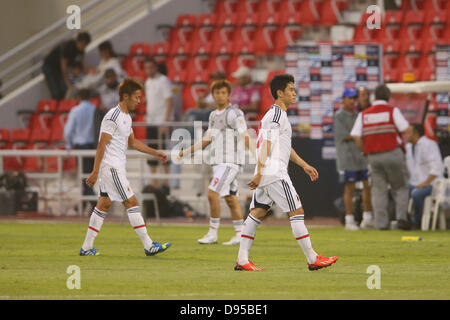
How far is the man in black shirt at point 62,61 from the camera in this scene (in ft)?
86.2

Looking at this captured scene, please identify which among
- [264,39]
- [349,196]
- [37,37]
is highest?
[37,37]

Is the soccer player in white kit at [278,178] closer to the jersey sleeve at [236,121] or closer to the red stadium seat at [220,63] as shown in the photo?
the jersey sleeve at [236,121]

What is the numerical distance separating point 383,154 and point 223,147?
4.06 m

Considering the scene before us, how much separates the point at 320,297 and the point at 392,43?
53.4 ft

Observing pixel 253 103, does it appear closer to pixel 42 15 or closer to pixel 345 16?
pixel 345 16

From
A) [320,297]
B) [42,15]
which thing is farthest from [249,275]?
[42,15]

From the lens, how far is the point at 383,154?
59.1ft

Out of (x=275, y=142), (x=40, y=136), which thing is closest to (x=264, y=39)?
(x=40, y=136)

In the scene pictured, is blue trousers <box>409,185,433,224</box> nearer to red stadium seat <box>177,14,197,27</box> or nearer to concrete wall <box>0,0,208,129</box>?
red stadium seat <box>177,14,197,27</box>

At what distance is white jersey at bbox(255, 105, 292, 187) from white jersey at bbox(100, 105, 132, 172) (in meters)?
2.58

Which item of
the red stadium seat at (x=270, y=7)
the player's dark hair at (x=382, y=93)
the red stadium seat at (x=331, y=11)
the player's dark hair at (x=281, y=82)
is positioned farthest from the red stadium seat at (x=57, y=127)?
the player's dark hair at (x=281, y=82)

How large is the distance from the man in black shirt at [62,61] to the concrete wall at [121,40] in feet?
1.94

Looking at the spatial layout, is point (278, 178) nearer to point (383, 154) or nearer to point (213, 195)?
point (213, 195)

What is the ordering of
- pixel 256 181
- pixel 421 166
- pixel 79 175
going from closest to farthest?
pixel 256 181, pixel 421 166, pixel 79 175
